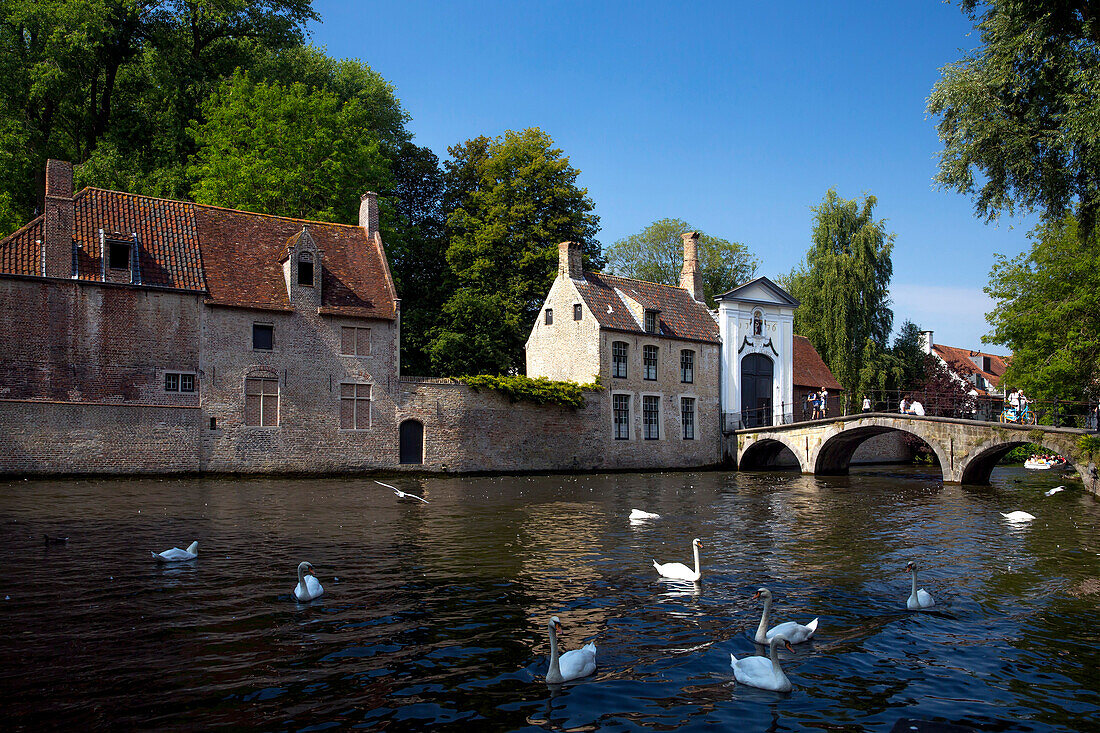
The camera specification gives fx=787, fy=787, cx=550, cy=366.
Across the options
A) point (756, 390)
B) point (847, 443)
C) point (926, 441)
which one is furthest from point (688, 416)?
point (926, 441)

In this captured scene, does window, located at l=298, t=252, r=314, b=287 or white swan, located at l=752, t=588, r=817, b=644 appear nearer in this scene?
white swan, located at l=752, t=588, r=817, b=644

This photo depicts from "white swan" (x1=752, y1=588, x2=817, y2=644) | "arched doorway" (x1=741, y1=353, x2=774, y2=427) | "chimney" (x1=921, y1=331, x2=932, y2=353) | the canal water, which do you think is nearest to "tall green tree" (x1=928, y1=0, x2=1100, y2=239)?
the canal water

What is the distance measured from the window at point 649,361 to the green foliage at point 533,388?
3722mm

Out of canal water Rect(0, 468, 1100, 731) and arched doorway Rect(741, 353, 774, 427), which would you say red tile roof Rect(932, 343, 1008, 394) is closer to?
arched doorway Rect(741, 353, 774, 427)

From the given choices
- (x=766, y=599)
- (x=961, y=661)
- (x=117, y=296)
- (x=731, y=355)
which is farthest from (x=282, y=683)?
(x=731, y=355)

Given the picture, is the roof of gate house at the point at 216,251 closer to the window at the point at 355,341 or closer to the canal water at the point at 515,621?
the window at the point at 355,341

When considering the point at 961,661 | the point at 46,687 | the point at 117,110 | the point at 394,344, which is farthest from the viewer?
the point at 117,110

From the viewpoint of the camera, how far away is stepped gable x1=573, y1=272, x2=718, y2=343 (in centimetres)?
3662

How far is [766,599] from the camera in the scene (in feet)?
27.4

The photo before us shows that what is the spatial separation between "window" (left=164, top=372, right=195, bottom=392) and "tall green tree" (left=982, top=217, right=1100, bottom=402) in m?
30.5

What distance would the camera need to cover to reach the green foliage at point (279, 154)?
32656 mm

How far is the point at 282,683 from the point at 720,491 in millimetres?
21072

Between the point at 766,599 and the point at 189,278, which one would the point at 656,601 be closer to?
the point at 766,599

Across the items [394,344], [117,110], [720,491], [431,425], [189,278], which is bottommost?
[720,491]
